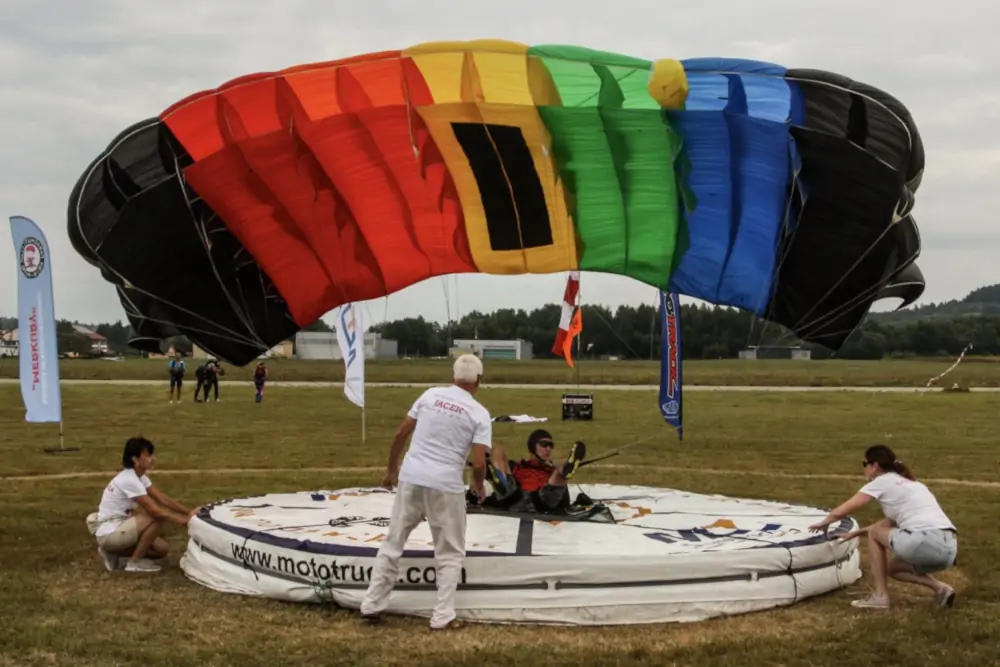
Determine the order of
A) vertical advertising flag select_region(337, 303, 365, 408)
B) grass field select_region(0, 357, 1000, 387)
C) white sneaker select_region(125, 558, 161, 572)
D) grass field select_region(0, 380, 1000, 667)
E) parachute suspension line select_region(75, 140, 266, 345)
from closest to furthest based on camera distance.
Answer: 1. grass field select_region(0, 380, 1000, 667)
2. white sneaker select_region(125, 558, 161, 572)
3. parachute suspension line select_region(75, 140, 266, 345)
4. vertical advertising flag select_region(337, 303, 365, 408)
5. grass field select_region(0, 357, 1000, 387)

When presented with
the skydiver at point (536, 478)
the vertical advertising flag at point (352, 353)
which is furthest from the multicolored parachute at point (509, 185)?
the vertical advertising flag at point (352, 353)

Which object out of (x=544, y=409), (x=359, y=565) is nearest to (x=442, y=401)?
(x=359, y=565)

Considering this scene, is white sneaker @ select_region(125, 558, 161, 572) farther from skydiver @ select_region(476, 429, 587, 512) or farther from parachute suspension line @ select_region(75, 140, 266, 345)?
skydiver @ select_region(476, 429, 587, 512)

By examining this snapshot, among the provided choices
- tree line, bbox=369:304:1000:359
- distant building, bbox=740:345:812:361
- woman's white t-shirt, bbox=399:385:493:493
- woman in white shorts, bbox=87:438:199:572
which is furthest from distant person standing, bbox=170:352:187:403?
woman's white t-shirt, bbox=399:385:493:493

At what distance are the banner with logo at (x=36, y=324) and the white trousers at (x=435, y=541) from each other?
33.7 feet

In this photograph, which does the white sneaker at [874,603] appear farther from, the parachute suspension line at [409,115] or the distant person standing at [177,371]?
the distant person standing at [177,371]

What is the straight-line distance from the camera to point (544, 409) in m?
27.8

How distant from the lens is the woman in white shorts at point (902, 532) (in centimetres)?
649

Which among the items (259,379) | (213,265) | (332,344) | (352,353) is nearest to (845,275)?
(213,265)

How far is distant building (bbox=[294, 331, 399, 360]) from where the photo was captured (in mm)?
20161

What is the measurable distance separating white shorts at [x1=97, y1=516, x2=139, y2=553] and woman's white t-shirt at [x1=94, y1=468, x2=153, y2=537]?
3cm

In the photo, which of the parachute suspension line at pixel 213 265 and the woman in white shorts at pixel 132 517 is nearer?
the woman in white shorts at pixel 132 517

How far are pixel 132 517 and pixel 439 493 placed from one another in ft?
9.86

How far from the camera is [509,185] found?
8.98m
